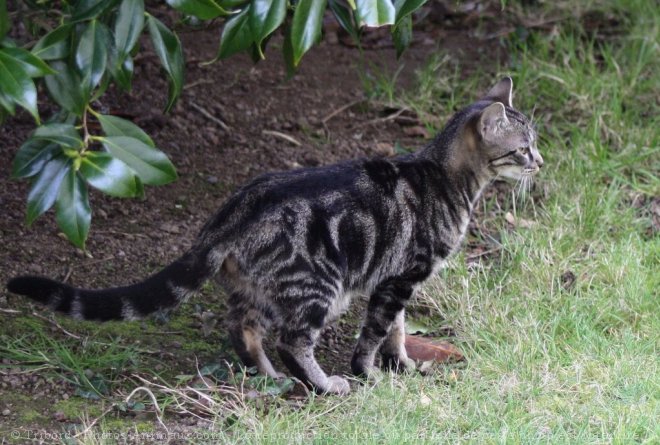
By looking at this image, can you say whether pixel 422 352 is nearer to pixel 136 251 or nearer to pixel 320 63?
pixel 136 251

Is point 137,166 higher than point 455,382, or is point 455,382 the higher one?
point 137,166

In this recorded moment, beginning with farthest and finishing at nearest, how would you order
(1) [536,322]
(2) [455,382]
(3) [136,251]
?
(3) [136,251] → (1) [536,322] → (2) [455,382]

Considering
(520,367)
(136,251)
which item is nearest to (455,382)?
(520,367)

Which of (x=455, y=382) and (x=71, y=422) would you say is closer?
(x=71, y=422)

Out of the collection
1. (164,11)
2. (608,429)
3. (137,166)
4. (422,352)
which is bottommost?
(422,352)

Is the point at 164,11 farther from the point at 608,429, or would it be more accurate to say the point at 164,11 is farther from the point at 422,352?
the point at 608,429

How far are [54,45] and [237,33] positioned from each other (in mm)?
641

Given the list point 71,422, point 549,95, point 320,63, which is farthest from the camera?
point 320,63

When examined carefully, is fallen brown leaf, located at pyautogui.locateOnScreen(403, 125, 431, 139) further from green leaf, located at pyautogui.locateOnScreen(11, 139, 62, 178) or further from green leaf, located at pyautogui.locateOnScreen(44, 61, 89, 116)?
green leaf, located at pyautogui.locateOnScreen(11, 139, 62, 178)

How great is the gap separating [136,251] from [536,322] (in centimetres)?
202

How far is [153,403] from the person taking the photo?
13.3ft

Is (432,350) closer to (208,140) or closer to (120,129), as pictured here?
(120,129)

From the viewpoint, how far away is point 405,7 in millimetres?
3316

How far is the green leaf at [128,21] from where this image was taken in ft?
11.6
